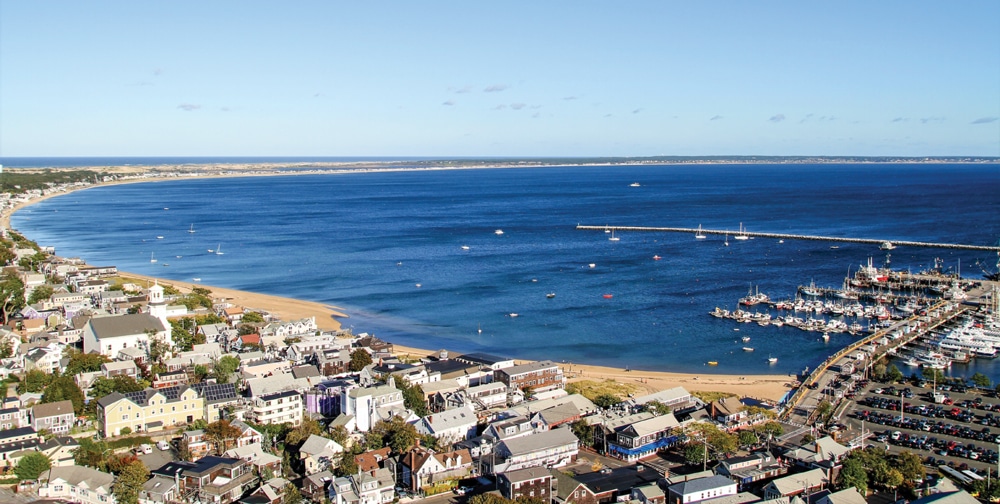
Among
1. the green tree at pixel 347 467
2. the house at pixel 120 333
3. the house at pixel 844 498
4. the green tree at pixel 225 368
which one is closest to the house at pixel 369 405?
the green tree at pixel 347 467

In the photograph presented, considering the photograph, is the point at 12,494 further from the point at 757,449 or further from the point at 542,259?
the point at 542,259

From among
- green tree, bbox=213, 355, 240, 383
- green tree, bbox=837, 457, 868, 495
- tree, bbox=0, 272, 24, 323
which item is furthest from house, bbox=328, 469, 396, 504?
tree, bbox=0, 272, 24, 323

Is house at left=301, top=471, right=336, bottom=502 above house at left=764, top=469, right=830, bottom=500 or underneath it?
underneath

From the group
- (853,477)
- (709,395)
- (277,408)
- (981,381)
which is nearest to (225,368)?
(277,408)

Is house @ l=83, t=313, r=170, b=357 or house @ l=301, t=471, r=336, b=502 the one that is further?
house @ l=83, t=313, r=170, b=357

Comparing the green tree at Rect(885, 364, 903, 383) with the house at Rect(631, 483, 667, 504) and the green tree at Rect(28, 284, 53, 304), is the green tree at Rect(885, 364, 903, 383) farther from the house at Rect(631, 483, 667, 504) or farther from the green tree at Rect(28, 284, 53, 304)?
the green tree at Rect(28, 284, 53, 304)

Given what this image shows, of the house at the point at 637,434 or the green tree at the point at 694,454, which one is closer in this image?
the green tree at the point at 694,454

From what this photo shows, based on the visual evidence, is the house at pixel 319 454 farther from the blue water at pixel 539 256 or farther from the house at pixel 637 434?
the blue water at pixel 539 256
